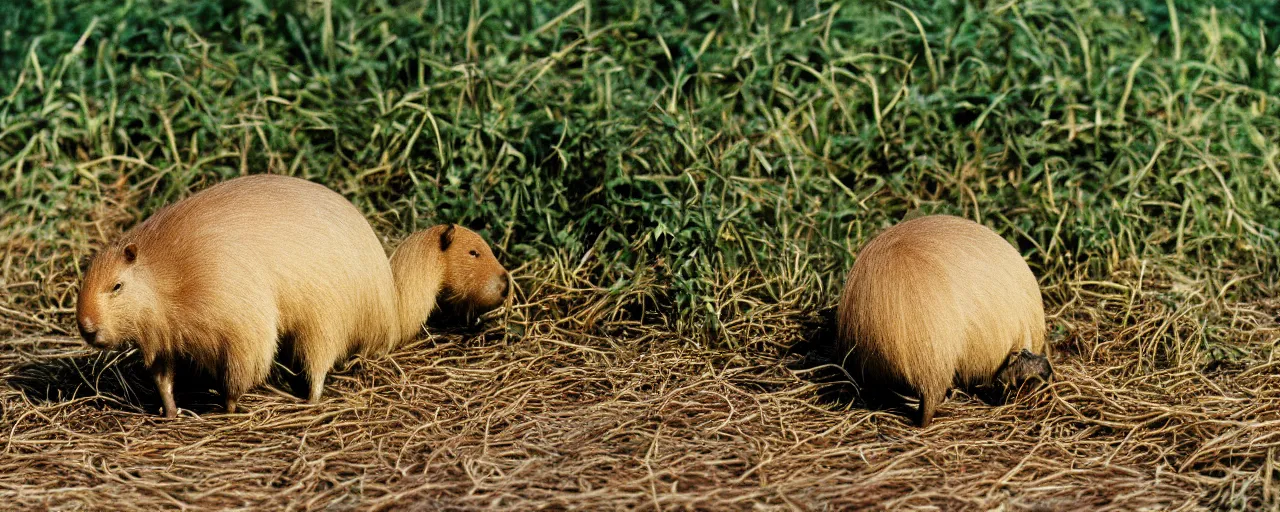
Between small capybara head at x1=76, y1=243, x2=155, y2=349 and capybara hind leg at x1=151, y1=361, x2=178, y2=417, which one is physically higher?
small capybara head at x1=76, y1=243, x2=155, y2=349

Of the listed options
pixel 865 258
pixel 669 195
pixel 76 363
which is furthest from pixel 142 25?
pixel 865 258

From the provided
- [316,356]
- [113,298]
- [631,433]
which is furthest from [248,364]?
[631,433]

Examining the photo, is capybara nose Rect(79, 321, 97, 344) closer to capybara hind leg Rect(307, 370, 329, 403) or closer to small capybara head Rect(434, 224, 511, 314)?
capybara hind leg Rect(307, 370, 329, 403)

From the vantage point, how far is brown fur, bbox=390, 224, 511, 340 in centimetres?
487

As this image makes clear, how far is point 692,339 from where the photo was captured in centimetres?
493

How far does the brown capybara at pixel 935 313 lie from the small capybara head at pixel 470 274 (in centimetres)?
142

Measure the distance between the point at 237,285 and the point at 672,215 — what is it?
1848 mm

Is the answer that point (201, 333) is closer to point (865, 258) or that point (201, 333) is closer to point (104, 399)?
point (104, 399)

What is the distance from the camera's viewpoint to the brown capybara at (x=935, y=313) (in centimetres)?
410

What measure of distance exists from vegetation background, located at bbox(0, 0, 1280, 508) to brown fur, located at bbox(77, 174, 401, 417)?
255 mm

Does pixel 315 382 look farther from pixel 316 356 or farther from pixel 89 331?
pixel 89 331

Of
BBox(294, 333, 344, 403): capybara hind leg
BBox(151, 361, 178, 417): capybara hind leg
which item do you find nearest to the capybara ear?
BBox(294, 333, 344, 403): capybara hind leg

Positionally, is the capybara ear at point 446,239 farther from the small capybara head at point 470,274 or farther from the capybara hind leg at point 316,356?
the capybara hind leg at point 316,356

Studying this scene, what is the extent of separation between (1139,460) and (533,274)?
8.38 ft
